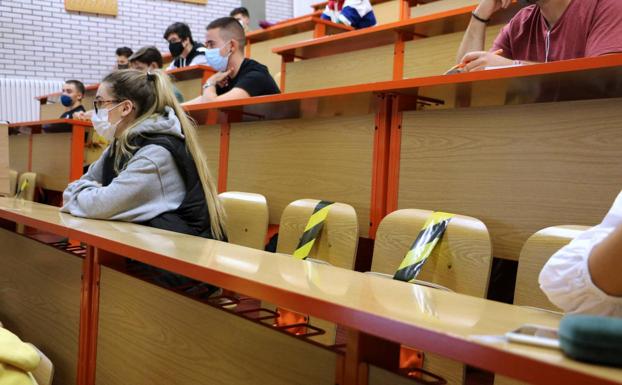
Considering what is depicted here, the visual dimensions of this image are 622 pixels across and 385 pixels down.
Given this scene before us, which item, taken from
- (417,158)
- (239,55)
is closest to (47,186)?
(239,55)

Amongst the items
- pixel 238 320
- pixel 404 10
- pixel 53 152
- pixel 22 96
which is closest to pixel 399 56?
pixel 404 10

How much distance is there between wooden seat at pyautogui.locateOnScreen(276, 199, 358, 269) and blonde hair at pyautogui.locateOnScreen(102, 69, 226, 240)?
0.24 meters

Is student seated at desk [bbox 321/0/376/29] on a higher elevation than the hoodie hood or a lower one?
higher

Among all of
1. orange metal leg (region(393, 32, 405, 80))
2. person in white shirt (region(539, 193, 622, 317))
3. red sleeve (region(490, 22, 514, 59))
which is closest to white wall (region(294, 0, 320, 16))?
orange metal leg (region(393, 32, 405, 80))

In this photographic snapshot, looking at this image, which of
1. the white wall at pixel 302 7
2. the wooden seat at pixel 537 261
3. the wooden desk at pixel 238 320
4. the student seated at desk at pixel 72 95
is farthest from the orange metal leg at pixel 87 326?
the white wall at pixel 302 7

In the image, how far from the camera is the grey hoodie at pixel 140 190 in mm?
1881

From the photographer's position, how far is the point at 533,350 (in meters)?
0.59

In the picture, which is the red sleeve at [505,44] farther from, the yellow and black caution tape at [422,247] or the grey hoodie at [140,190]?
the grey hoodie at [140,190]

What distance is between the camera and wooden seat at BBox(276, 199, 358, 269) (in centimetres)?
170

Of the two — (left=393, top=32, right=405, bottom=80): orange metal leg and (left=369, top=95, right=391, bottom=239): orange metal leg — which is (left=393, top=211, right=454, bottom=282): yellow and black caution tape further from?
(left=393, top=32, right=405, bottom=80): orange metal leg

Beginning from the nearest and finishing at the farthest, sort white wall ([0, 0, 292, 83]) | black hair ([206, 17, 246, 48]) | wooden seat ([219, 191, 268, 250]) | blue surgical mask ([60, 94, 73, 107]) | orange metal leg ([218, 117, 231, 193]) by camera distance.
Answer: wooden seat ([219, 191, 268, 250]) < orange metal leg ([218, 117, 231, 193]) < black hair ([206, 17, 246, 48]) < blue surgical mask ([60, 94, 73, 107]) < white wall ([0, 0, 292, 83])

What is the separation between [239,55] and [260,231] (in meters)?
2.04

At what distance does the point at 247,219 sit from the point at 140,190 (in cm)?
36

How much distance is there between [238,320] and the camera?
109 cm
